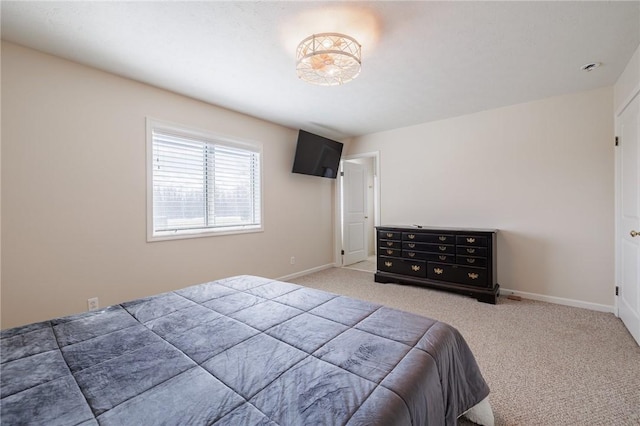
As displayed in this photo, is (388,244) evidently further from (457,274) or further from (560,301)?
(560,301)

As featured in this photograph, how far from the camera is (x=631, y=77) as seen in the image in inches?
91.8

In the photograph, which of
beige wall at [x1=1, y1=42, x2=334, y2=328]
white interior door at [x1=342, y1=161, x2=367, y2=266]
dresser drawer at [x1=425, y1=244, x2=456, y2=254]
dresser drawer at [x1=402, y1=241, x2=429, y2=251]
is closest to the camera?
beige wall at [x1=1, y1=42, x2=334, y2=328]

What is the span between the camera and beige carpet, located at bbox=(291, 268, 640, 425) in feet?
4.99

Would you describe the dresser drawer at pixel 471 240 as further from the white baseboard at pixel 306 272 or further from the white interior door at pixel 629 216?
the white baseboard at pixel 306 272

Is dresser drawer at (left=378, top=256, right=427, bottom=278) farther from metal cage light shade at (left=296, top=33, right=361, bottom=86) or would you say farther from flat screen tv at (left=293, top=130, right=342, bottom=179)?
metal cage light shade at (left=296, top=33, right=361, bottom=86)

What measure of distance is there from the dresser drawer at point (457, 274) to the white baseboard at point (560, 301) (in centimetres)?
52

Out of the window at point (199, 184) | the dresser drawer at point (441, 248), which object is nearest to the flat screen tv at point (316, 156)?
the window at point (199, 184)

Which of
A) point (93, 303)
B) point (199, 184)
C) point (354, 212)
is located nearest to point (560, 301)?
point (354, 212)

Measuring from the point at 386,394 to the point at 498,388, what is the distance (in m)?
1.38

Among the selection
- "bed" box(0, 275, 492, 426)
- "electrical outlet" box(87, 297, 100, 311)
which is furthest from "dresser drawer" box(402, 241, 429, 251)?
"electrical outlet" box(87, 297, 100, 311)

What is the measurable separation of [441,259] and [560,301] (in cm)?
132

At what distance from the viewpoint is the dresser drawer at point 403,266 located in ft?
12.3

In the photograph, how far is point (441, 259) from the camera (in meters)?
3.56

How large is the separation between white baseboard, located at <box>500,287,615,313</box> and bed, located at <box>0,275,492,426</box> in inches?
102
